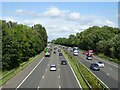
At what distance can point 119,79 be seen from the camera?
48.0 meters

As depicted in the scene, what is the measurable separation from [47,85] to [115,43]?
194ft

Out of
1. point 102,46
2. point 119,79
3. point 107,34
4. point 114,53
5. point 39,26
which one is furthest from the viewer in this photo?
point 39,26

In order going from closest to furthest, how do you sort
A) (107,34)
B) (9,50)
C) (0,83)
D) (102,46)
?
1. (0,83)
2. (9,50)
3. (102,46)
4. (107,34)

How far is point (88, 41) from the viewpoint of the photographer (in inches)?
6107

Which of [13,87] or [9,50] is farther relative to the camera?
[9,50]

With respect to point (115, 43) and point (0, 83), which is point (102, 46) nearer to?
point (115, 43)

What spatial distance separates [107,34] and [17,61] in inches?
2997

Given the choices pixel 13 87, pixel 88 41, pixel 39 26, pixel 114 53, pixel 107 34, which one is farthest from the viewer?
pixel 39 26

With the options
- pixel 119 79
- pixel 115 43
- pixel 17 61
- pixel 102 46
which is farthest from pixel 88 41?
pixel 119 79

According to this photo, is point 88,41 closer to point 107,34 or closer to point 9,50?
point 107,34

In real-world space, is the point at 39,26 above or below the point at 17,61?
above

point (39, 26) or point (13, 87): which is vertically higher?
point (39, 26)

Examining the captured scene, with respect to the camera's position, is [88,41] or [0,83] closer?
[0,83]

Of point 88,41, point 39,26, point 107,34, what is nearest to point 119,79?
point 107,34
